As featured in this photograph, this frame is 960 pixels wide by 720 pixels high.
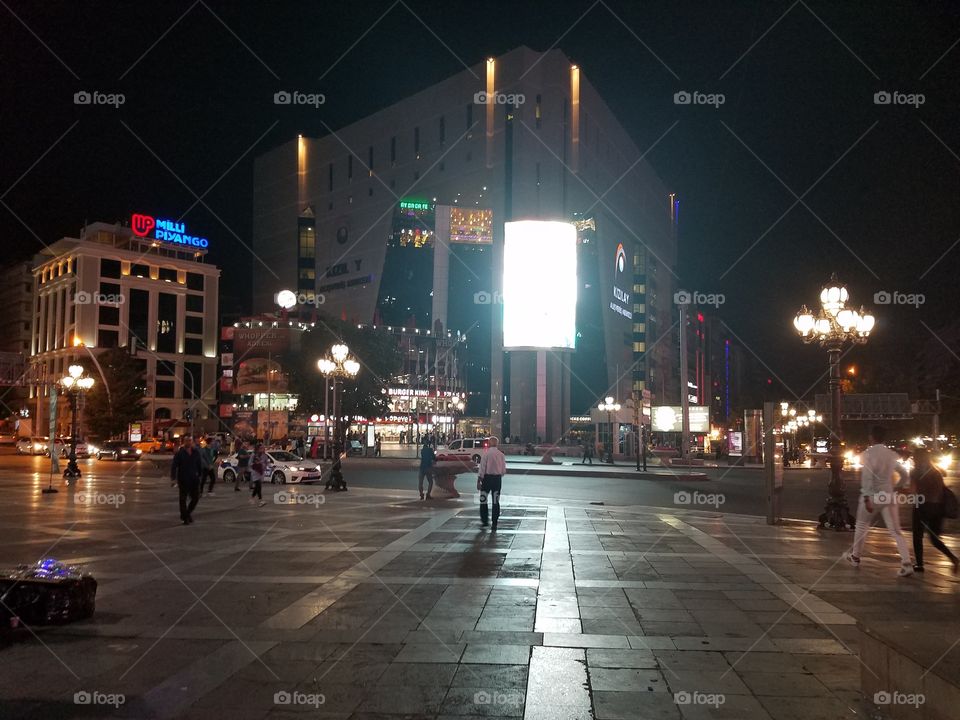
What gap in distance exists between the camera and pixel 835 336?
1585cm

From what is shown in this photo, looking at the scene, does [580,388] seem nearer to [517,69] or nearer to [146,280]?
[517,69]

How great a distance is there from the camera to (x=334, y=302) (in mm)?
107812

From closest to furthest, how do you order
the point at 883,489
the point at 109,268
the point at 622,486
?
the point at 883,489, the point at 622,486, the point at 109,268

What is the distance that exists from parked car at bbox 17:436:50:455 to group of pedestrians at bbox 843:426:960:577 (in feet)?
190

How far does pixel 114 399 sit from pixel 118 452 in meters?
17.5

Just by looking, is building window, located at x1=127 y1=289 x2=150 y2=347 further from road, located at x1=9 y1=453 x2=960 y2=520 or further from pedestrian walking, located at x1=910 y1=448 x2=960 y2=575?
pedestrian walking, located at x1=910 y1=448 x2=960 y2=575

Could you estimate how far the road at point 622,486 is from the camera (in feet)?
70.3

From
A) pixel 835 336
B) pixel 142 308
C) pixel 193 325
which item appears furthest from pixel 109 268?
Result: pixel 835 336

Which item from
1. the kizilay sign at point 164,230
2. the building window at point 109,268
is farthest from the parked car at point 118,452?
the kizilay sign at point 164,230

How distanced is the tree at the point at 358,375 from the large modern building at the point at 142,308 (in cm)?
2649

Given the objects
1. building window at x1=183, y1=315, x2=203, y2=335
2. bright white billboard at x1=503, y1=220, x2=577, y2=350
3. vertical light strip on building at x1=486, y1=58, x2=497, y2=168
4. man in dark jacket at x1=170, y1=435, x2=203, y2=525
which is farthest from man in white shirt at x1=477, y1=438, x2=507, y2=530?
building window at x1=183, y1=315, x2=203, y2=335

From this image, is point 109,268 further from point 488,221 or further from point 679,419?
point 679,419

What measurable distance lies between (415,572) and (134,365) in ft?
215

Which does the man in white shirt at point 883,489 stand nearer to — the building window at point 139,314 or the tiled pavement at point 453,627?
the tiled pavement at point 453,627
